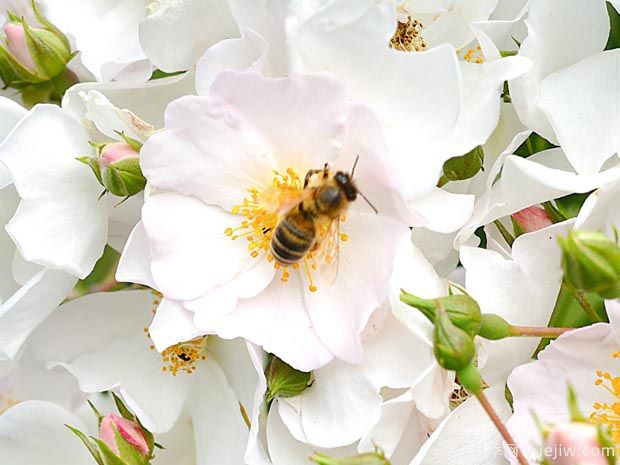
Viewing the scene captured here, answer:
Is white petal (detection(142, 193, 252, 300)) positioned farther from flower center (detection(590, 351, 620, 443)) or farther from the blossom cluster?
flower center (detection(590, 351, 620, 443))

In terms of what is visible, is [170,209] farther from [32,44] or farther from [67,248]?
[32,44]

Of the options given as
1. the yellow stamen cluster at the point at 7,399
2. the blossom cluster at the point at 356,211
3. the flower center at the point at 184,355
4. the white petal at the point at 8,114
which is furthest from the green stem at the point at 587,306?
the yellow stamen cluster at the point at 7,399

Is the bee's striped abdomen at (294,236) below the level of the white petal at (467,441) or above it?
above

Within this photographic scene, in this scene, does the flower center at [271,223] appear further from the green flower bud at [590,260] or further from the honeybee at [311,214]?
the green flower bud at [590,260]

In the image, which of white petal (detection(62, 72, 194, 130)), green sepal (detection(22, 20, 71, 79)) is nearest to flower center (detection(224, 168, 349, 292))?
white petal (detection(62, 72, 194, 130))

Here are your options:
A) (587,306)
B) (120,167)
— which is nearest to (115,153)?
(120,167)
